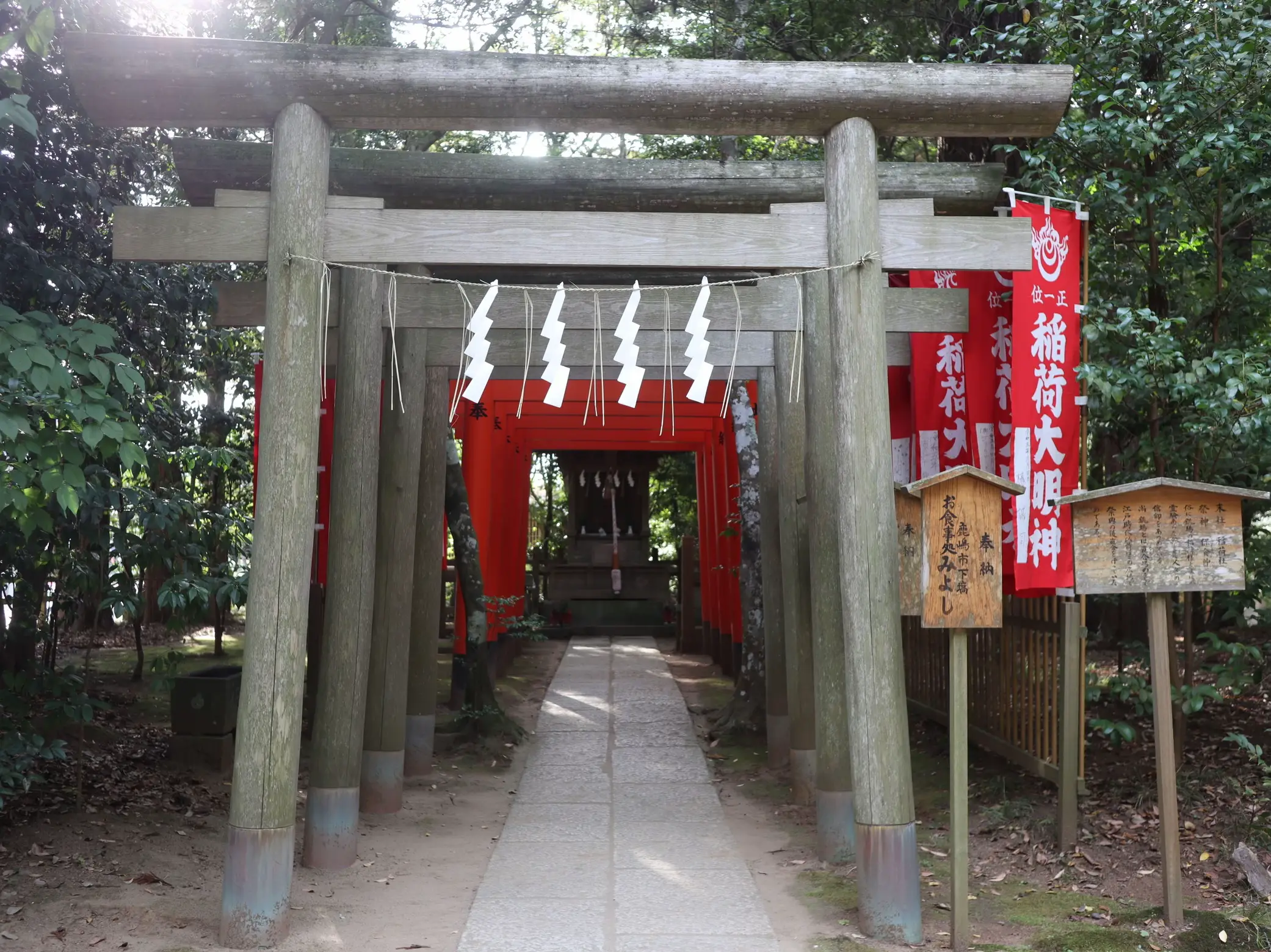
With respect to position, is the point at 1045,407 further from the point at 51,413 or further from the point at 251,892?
the point at 51,413

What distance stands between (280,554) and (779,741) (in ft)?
15.9

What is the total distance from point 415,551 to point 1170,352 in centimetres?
524

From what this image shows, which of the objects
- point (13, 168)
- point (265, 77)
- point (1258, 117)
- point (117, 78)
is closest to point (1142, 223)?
point (1258, 117)

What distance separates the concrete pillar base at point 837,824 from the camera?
5.87 meters

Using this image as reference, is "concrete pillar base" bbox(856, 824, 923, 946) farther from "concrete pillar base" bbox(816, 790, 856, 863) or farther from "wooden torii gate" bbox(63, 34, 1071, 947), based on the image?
"concrete pillar base" bbox(816, 790, 856, 863)

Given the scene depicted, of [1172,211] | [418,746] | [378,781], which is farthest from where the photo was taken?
[418,746]

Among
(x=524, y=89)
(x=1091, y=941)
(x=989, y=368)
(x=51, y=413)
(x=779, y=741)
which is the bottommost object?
(x=1091, y=941)

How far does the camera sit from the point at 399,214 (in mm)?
4746

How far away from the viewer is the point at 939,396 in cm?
658

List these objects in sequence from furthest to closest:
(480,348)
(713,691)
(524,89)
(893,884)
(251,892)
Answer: (713,691)
(480,348)
(524,89)
(893,884)
(251,892)

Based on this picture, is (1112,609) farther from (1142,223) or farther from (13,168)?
(13,168)

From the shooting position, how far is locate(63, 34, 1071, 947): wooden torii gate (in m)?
4.52

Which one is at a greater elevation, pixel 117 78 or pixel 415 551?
pixel 117 78

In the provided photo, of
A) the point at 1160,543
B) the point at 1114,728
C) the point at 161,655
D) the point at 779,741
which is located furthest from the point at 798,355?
the point at 161,655
